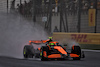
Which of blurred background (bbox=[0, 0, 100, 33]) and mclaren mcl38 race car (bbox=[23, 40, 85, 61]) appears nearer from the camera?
mclaren mcl38 race car (bbox=[23, 40, 85, 61])

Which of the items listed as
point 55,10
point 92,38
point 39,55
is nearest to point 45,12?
→ point 55,10

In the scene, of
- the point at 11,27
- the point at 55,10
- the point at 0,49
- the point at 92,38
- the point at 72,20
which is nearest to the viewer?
the point at 0,49

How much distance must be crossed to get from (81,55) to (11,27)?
25.8 ft

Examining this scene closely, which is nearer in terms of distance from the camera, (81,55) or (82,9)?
(81,55)

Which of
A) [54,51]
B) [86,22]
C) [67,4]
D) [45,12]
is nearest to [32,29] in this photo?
[54,51]

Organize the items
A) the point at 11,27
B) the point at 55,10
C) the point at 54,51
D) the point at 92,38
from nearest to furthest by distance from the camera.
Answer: the point at 54,51 < the point at 11,27 < the point at 92,38 < the point at 55,10

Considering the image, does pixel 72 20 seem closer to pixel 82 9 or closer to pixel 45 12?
pixel 82 9

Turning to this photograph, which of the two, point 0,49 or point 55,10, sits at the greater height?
point 55,10

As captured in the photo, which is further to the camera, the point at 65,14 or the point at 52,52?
the point at 65,14

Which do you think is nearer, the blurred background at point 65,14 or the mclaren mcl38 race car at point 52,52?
the mclaren mcl38 race car at point 52,52

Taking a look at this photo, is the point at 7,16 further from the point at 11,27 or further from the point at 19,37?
the point at 19,37

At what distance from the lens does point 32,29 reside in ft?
74.7

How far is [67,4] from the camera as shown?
149 ft

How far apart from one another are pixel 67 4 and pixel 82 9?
3.66 meters
